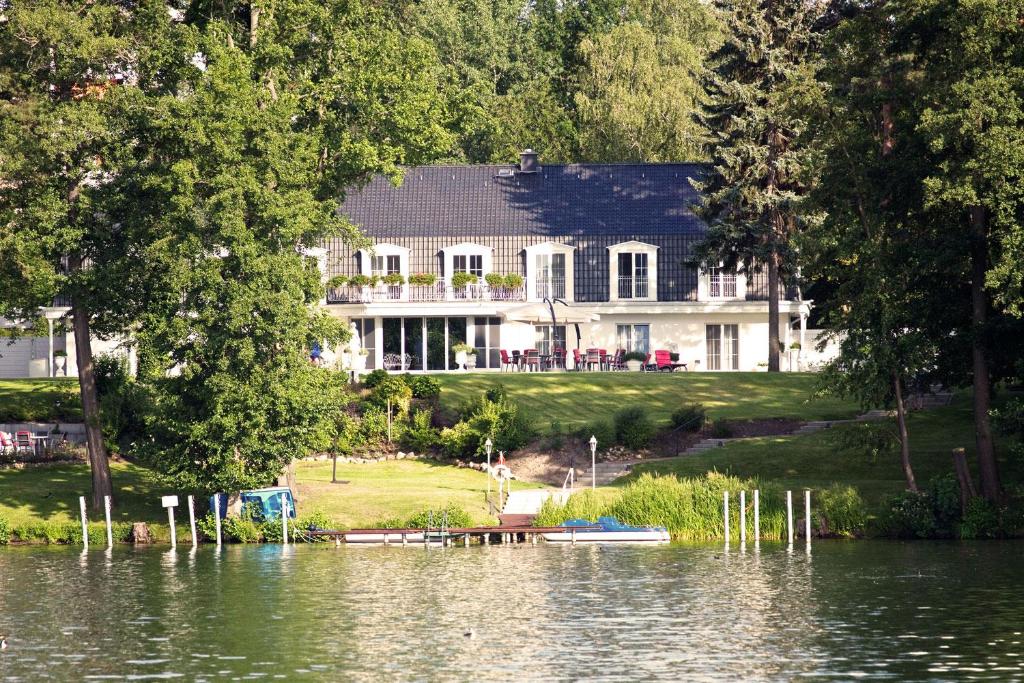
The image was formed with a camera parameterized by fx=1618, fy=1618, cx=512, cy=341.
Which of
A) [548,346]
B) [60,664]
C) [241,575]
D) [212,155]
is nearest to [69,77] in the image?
[212,155]

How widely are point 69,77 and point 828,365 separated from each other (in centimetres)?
2218

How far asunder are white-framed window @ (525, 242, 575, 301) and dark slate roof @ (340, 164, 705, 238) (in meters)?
0.91

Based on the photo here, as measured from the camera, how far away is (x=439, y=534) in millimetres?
42875

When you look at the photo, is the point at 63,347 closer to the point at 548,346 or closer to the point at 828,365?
the point at 548,346

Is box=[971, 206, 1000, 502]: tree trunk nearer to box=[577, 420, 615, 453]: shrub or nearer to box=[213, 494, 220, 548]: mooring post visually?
box=[577, 420, 615, 453]: shrub

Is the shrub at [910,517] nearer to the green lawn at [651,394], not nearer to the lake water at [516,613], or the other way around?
the lake water at [516,613]

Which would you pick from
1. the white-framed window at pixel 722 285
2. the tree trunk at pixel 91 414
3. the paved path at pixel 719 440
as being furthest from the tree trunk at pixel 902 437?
the white-framed window at pixel 722 285

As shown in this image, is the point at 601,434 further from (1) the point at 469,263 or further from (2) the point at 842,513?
(1) the point at 469,263

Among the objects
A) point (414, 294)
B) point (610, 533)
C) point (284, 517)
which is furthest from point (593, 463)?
point (414, 294)

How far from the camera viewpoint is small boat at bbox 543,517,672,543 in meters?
43.2

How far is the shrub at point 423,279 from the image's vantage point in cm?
6906

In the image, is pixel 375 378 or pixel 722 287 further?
pixel 722 287

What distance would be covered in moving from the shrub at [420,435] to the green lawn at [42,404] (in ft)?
35.7

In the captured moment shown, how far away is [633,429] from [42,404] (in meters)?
19.5
